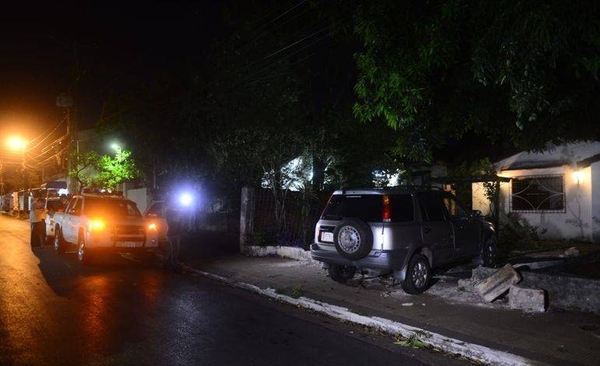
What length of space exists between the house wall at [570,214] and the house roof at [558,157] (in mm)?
234

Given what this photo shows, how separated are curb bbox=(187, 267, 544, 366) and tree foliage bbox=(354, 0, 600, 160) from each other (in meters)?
3.06

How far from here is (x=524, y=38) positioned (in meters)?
5.29

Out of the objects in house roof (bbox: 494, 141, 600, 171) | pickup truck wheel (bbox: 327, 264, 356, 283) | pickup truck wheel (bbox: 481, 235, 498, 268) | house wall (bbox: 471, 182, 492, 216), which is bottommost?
pickup truck wheel (bbox: 327, 264, 356, 283)

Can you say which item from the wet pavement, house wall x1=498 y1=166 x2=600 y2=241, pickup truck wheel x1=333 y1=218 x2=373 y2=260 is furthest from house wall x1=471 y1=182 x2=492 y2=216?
pickup truck wheel x1=333 y1=218 x2=373 y2=260

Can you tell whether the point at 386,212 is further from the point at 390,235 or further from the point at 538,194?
the point at 538,194

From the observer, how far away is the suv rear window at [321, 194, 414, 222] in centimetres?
817

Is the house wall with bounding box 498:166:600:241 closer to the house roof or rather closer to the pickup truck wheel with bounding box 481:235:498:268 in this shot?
the house roof

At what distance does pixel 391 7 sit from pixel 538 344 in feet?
16.5

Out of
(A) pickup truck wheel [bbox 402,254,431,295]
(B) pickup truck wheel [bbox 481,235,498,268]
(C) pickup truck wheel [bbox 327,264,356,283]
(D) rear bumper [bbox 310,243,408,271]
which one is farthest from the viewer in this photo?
(B) pickup truck wheel [bbox 481,235,498,268]

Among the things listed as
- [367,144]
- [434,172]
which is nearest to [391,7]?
[367,144]

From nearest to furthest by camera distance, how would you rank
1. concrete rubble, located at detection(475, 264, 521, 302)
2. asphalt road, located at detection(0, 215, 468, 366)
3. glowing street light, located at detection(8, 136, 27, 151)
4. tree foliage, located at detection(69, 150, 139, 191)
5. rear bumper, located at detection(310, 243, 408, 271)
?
asphalt road, located at detection(0, 215, 468, 366) → concrete rubble, located at detection(475, 264, 521, 302) → rear bumper, located at detection(310, 243, 408, 271) → tree foliage, located at detection(69, 150, 139, 191) → glowing street light, located at detection(8, 136, 27, 151)

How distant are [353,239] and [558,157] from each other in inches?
432

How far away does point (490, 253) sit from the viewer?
35.6 feet

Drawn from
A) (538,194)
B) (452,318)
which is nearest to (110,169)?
(538,194)
